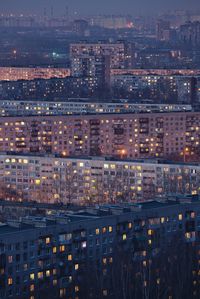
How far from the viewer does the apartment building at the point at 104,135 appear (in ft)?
96.3

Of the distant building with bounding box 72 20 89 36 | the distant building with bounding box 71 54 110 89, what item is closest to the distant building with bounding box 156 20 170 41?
the distant building with bounding box 72 20 89 36

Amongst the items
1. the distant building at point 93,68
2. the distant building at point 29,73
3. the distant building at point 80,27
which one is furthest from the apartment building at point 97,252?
the distant building at point 80,27

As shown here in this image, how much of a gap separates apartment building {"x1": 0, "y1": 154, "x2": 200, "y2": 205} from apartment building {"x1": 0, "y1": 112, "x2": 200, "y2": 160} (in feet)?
11.3

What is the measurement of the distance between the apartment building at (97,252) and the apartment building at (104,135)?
10.9 meters

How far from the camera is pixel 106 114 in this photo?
102ft

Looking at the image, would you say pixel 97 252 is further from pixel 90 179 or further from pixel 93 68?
pixel 93 68

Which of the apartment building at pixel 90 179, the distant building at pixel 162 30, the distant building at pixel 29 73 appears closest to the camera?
the apartment building at pixel 90 179

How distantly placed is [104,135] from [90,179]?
5480mm

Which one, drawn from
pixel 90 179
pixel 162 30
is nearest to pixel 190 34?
pixel 162 30

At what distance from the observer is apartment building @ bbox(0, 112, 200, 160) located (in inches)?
1156

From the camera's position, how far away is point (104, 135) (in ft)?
98.8

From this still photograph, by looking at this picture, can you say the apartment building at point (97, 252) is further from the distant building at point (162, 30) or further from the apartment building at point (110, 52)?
the distant building at point (162, 30)

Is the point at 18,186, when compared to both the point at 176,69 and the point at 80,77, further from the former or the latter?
the point at 176,69

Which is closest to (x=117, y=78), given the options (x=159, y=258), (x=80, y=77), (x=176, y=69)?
(x=80, y=77)
